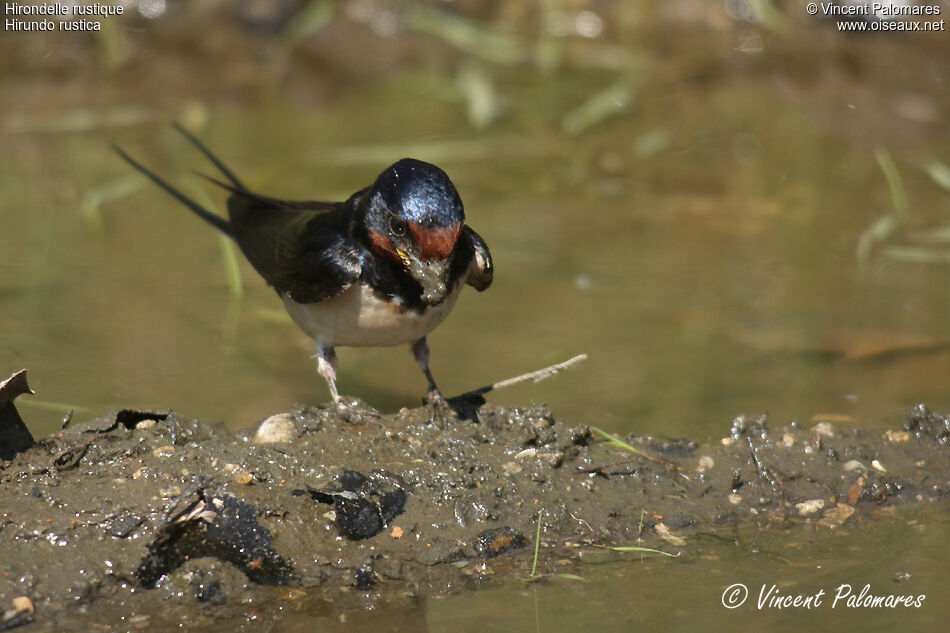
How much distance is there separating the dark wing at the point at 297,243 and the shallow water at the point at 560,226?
1.51ft

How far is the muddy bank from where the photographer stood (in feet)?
10.0

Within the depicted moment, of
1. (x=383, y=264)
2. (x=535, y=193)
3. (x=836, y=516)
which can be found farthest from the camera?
(x=535, y=193)

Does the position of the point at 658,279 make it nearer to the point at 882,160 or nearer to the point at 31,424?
the point at 882,160

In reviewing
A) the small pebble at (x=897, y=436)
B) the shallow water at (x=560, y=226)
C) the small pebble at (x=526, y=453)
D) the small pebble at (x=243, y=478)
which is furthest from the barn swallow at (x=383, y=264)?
the small pebble at (x=897, y=436)

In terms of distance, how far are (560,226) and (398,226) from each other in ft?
8.17

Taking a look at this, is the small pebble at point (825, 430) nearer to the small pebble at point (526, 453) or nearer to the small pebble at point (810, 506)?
the small pebble at point (810, 506)

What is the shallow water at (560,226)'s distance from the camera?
4375mm

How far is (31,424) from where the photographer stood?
13.0ft

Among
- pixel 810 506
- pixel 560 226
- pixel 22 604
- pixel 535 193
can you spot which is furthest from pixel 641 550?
pixel 535 193

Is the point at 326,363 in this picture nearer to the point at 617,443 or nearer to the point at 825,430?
the point at 617,443

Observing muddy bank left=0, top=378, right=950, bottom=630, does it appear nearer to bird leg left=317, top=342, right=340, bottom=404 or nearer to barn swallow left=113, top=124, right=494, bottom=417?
barn swallow left=113, top=124, right=494, bottom=417

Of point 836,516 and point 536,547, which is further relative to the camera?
point 836,516

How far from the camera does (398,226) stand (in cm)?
370

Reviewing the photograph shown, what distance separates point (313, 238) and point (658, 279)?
1986mm
